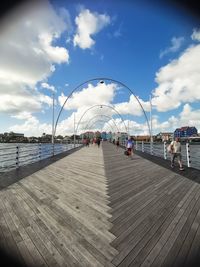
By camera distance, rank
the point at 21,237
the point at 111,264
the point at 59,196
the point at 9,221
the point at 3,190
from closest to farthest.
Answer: the point at 111,264 < the point at 21,237 < the point at 9,221 < the point at 59,196 < the point at 3,190

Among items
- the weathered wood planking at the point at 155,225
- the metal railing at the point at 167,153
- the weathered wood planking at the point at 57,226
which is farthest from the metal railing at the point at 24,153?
the metal railing at the point at 167,153

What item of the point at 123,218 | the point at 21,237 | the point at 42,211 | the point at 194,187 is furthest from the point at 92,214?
the point at 194,187

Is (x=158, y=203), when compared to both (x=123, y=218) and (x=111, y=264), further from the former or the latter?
(x=111, y=264)

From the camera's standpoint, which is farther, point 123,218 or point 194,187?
point 194,187

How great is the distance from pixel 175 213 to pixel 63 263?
2.48 m

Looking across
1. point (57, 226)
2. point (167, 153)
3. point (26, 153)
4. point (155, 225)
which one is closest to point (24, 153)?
point (26, 153)

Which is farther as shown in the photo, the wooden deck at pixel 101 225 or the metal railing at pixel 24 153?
the metal railing at pixel 24 153

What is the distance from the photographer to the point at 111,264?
2387 mm

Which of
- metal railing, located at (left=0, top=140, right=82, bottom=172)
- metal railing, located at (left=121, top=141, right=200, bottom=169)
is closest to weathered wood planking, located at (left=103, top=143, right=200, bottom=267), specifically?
metal railing, located at (left=121, top=141, right=200, bottom=169)

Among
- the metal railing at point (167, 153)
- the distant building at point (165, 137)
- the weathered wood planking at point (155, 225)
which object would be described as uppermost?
the distant building at point (165, 137)

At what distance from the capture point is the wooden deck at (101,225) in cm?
253

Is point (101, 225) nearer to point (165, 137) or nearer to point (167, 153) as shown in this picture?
point (167, 153)

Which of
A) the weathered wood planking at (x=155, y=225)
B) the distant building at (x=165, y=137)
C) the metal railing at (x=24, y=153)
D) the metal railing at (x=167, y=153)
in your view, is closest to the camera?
the weathered wood planking at (x=155, y=225)

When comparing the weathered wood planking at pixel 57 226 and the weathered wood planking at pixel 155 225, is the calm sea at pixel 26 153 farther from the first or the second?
Result: the weathered wood planking at pixel 155 225
